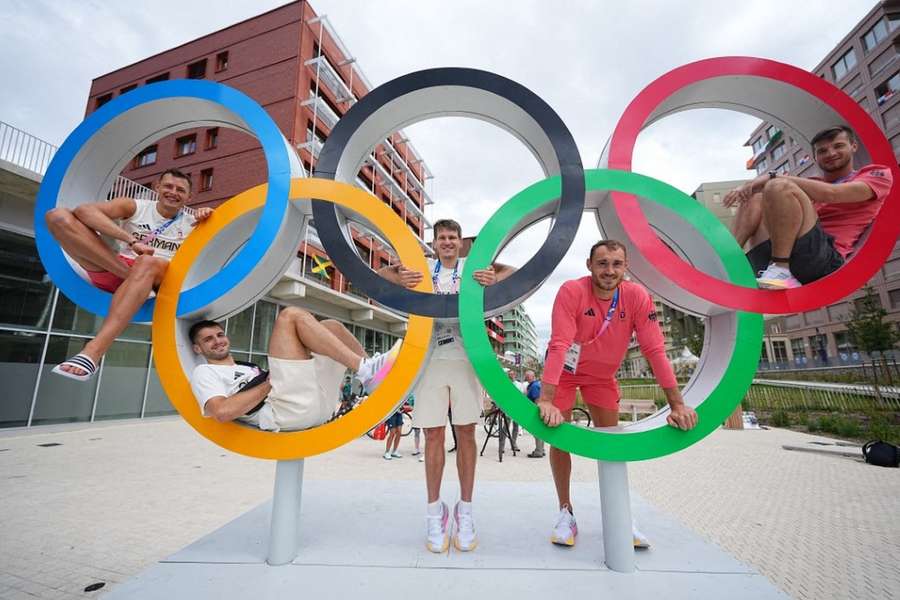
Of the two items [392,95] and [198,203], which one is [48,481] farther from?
[198,203]

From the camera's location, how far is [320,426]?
8.21 ft

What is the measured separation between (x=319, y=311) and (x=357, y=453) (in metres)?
9.85

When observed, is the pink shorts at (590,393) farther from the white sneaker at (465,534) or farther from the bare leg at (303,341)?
the bare leg at (303,341)

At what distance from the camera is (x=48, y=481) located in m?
4.88

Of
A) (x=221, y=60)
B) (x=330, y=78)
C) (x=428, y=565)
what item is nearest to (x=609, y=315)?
(x=428, y=565)

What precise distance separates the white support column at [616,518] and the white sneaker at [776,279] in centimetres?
146

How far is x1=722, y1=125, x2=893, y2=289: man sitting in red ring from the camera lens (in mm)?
2488

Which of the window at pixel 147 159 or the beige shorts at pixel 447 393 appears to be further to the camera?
the window at pixel 147 159

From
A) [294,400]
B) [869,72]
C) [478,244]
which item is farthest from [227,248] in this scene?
[869,72]

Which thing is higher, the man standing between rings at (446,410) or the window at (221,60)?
the window at (221,60)

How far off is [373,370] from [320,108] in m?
19.9

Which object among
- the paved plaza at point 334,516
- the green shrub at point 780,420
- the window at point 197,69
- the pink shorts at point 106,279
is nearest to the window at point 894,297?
the green shrub at point 780,420

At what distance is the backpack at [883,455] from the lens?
6.44 metres

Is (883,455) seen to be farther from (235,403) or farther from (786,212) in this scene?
(235,403)
